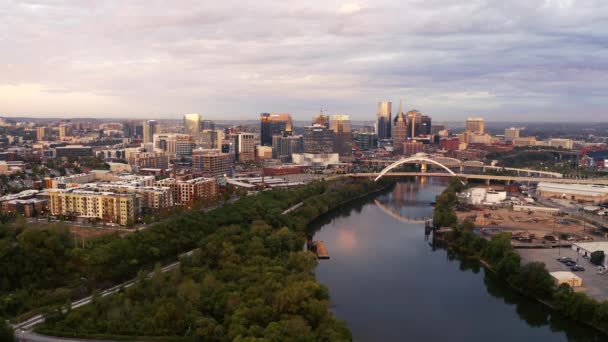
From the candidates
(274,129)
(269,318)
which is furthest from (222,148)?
(269,318)

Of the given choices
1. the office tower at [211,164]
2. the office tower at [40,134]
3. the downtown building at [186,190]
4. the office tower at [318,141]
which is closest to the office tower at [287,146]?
the office tower at [318,141]

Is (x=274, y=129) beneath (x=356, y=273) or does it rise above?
above

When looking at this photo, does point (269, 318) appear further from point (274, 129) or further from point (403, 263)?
point (274, 129)

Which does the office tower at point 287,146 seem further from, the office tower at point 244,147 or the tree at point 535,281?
the tree at point 535,281

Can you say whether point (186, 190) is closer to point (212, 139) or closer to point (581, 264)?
point (581, 264)

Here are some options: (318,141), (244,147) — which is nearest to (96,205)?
(244,147)
